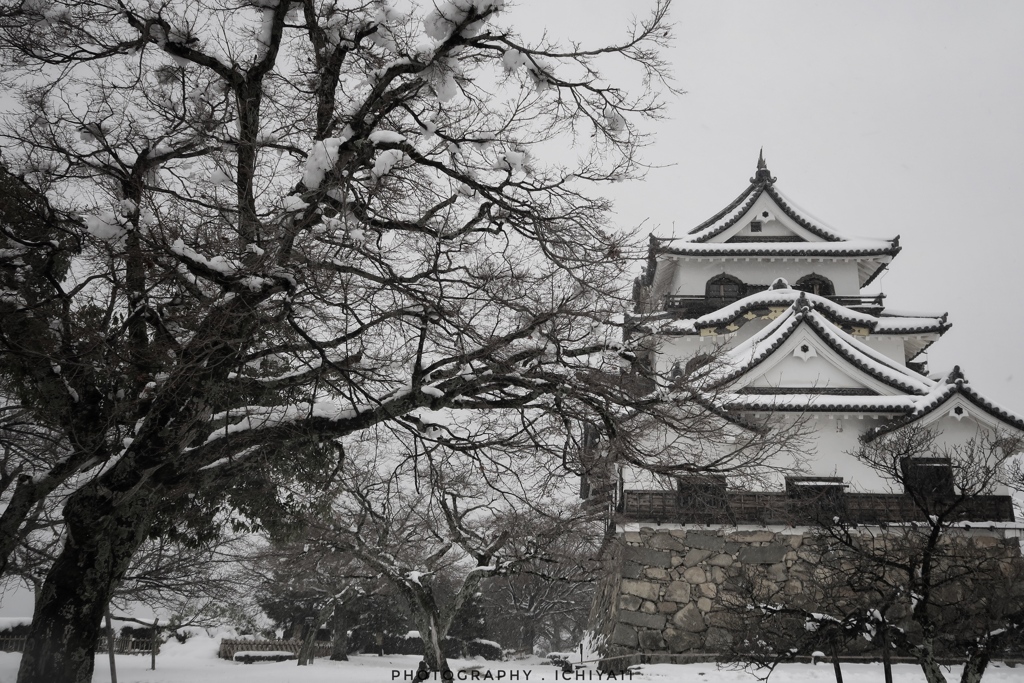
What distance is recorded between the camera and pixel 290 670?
56.8ft

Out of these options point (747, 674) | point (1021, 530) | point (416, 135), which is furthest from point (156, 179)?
point (1021, 530)

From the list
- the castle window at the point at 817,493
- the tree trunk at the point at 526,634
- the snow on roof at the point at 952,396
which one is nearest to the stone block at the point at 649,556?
the castle window at the point at 817,493

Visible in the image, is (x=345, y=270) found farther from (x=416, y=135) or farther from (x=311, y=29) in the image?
(x=311, y=29)

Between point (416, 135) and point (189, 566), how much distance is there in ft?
35.2

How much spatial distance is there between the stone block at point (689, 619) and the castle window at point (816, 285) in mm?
11632

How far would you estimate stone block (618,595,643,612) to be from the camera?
16031 millimetres

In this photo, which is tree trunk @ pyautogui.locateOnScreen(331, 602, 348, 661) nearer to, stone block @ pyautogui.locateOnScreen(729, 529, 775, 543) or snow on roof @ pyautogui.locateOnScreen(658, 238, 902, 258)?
stone block @ pyautogui.locateOnScreen(729, 529, 775, 543)

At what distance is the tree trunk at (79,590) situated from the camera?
230 inches

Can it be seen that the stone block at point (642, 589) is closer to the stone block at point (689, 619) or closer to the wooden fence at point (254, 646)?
the stone block at point (689, 619)

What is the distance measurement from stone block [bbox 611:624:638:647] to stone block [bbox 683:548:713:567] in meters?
1.96

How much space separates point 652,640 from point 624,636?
0.61m

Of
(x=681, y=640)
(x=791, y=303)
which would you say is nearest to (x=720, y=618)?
(x=681, y=640)

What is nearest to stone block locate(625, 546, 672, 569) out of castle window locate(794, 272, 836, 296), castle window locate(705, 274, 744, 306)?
castle window locate(705, 274, 744, 306)

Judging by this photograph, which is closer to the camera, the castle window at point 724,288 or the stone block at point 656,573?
the stone block at point 656,573
